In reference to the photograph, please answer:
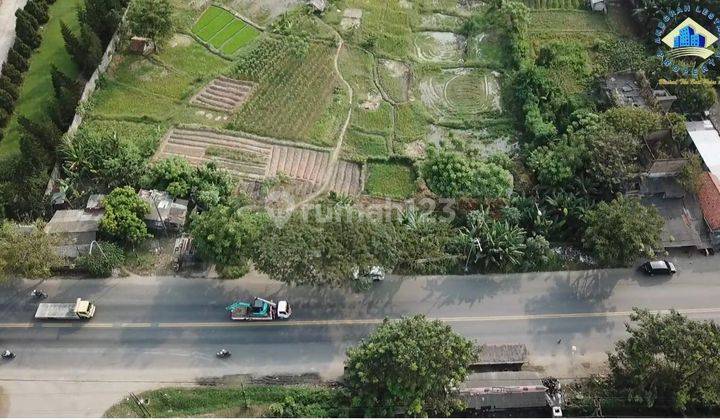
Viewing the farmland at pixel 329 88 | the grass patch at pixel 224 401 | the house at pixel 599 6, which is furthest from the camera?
the house at pixel 599 6

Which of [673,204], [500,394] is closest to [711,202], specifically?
[673,204]

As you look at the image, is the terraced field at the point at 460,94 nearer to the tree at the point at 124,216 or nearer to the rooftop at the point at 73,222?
the tree at the point at 124,216

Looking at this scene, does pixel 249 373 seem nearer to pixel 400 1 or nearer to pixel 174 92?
pixel 174 92

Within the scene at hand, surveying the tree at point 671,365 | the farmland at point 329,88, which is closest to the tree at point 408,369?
the tree at point 671,365

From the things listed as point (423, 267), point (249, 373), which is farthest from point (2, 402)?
point (423, 267)

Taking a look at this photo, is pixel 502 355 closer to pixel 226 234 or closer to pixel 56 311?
pixel 226 234

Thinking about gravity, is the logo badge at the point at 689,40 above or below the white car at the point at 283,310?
above
